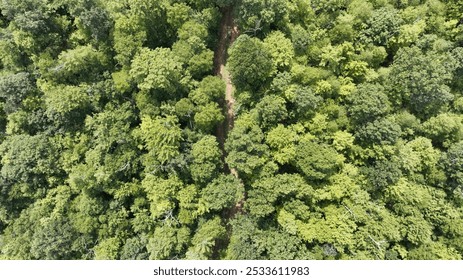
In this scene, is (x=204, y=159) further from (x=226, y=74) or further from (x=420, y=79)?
(x=420, y=79)

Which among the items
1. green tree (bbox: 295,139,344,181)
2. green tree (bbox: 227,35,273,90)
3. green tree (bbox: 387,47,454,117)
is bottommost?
green tree (bbox: 295,139,344,181)

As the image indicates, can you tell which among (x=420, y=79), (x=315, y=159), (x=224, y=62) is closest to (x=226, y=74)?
(x=224, y=62)

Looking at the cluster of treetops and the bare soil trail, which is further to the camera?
the bare soil trail

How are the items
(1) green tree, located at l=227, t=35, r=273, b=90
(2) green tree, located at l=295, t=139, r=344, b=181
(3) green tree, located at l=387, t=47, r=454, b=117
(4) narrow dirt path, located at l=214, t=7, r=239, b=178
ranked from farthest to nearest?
(4) narrow dirt path, located at l=214, t=7, r=239, b=178, (3) green tree, located at l=387, t=47, r=454, b=117, (2) green tree, located at l=295, t=139, r=344, b=181, (1) green tree, located at l=227, t=35, r=273, b=90

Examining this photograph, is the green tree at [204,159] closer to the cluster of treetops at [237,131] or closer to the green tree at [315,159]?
the cluster of treetops at [237,131]

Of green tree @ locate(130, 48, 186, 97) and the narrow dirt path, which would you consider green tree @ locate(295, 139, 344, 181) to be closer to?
the narrow dirt path

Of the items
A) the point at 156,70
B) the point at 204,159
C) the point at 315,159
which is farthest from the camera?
the point at 204,159

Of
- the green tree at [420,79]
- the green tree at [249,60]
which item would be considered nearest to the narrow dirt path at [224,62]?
the green tree at [249,60]

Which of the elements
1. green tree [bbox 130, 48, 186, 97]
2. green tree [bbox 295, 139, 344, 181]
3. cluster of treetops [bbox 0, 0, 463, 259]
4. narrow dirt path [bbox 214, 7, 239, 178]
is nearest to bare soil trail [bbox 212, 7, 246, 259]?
narrow dirt path [bbox 214, 7, 239, 178]

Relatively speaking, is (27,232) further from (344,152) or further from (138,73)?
(344,152)
